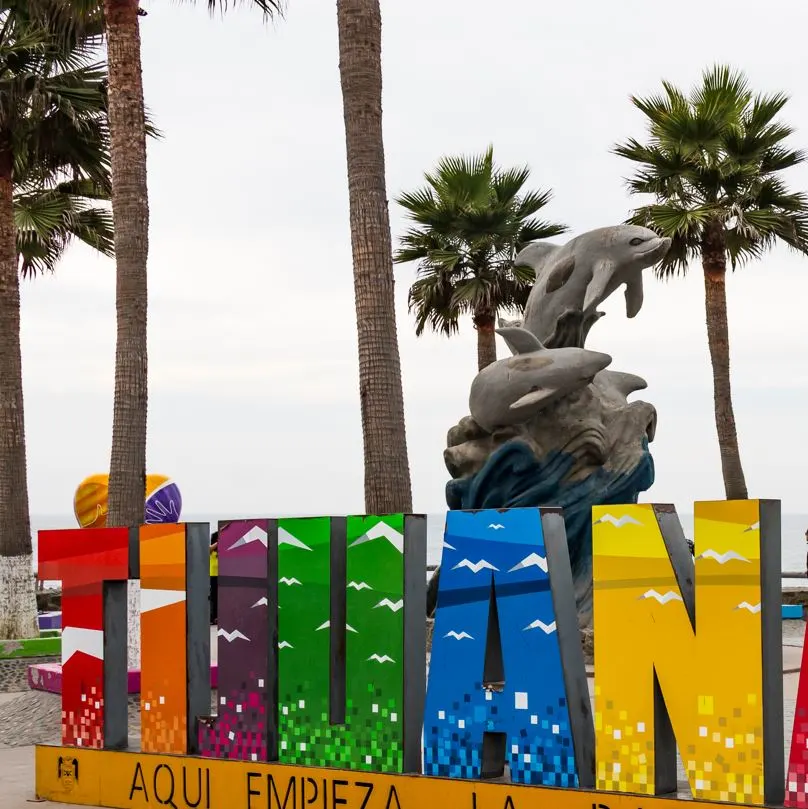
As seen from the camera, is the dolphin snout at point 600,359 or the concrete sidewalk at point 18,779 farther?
the dolphin snout at point 600,359

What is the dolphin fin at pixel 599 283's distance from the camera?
46.5ft

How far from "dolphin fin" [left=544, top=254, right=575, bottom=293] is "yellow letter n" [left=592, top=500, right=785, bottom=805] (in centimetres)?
860

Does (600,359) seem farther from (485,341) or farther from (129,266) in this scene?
(485,341)

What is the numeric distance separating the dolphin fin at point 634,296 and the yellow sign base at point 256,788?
891 cm

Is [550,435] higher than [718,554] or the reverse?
higher

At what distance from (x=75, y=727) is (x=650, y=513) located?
3894 millimetres

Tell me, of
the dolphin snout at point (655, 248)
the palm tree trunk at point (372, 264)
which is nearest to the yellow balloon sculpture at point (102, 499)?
the dolphin snout at point (655, 248)

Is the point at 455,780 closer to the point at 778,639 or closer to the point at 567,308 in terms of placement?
the point at 778,639

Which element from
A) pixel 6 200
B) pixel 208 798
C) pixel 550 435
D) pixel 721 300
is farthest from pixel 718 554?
pixel 721 300

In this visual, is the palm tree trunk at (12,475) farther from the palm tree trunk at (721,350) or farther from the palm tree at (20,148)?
the palm tree trunk at (721,350)

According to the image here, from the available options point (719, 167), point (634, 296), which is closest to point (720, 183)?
point (719, 167)

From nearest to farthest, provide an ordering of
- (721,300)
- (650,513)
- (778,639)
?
1. (778,639)
2. (650,513)
3. (721,300)

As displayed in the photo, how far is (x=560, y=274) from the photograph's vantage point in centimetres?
1462

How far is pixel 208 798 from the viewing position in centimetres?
Result: 708
